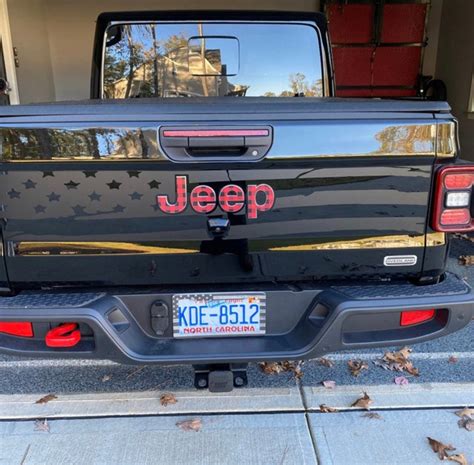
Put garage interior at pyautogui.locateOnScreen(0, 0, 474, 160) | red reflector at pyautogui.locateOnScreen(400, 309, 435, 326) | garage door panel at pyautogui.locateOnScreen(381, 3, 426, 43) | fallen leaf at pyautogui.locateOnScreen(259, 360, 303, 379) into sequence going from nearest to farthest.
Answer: red reflector at pyautogui.locateOnScreen(400, 309, 435, 326) < fallen leaf at pyautogui.locateOnScreen(259, 360, 303, 379) < garage interior at pyautogui.locateOnScreen(0, 0, 474, 160) < garage door panel at pyautogui.locateOnScreen(381, 3, 426, 43)

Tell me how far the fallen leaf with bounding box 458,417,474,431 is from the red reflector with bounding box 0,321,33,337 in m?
2.26

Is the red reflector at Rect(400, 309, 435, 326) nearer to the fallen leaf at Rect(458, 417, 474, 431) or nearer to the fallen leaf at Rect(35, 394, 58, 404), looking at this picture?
the fallen leaf at Rect(458, 417, 474, 431)

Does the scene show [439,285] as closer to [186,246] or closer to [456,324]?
[456,324]

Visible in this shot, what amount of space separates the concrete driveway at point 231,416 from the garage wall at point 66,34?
20.9ft

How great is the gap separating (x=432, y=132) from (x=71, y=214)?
156 cm

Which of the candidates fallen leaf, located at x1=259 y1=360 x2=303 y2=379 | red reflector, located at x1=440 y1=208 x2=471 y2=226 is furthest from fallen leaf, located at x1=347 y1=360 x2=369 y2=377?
red reflector, located at x1=440 y1=208 x2=471 y2=226

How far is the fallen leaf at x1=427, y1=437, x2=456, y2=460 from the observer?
→ 2285 millimetres

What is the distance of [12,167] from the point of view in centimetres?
186

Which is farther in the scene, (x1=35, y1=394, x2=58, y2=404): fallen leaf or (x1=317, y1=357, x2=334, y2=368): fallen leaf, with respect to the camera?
(x1=317, y1=357, x2=334, y2=368): fallen leaf

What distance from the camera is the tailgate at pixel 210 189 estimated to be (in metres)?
1.88

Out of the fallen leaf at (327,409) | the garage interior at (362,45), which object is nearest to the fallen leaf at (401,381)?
the fallen leaf at (327,409)

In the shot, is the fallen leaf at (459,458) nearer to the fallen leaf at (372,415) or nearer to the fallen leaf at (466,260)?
the fallen leaf at (372,415)

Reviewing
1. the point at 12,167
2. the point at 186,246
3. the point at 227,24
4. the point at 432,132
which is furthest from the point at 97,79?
the point at 432,132

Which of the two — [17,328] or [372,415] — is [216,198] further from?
[372,415]
